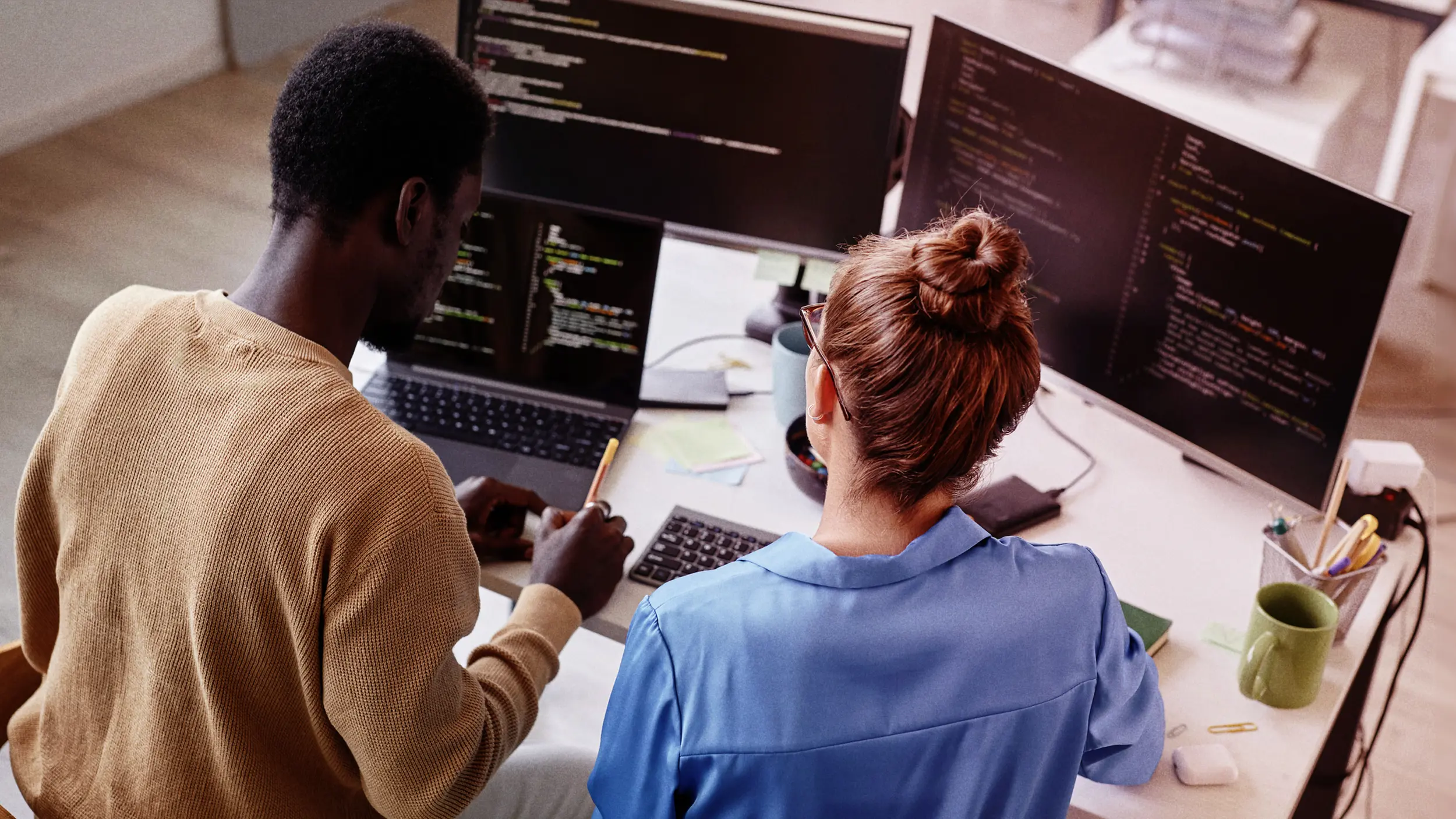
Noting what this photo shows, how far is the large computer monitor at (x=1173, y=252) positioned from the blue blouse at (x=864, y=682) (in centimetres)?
56

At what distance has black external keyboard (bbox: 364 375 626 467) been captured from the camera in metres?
1.59

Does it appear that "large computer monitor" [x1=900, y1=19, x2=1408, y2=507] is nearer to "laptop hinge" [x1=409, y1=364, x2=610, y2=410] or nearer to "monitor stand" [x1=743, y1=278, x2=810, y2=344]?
"monitor stand" [x1=743, y1=278, x2=810, y2=344]

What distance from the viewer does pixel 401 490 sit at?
39.5 inches

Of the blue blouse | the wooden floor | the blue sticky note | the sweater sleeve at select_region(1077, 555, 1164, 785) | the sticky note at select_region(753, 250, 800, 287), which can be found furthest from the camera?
the wooden floor

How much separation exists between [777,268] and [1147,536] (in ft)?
2.09

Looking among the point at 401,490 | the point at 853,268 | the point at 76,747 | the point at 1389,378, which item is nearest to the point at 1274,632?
the point at 853,268

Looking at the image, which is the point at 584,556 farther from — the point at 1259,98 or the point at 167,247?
the point at 167,247

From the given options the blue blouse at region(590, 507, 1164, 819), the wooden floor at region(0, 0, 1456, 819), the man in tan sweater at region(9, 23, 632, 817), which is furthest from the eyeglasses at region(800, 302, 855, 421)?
the wooden floor at region(0, 0, 1456, 819)

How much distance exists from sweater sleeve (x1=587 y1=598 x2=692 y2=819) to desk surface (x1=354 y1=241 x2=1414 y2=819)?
33 cm

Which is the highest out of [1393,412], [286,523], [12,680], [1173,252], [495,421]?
[1173,252]

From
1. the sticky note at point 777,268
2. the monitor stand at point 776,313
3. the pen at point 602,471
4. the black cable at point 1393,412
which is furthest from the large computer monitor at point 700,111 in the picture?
the black cable at point 1393,412

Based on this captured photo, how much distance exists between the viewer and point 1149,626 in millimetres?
1361

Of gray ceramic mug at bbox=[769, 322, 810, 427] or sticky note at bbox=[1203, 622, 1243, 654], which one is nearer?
sticky note at bbox=[1203, 622, 1243, 654]

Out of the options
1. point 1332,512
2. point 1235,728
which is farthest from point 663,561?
point 1332,512
